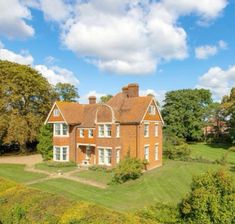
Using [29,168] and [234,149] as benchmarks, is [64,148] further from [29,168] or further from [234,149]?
[234,149]

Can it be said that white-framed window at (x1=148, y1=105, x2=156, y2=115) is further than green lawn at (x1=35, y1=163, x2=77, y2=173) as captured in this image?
Yes

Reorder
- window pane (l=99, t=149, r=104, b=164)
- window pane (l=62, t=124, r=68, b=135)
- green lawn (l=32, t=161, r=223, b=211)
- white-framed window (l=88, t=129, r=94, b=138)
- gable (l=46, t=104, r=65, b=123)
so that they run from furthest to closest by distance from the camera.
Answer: window pane (l=62, t=124, r=68, b=135) < gable (l=46, t=104, r=65, b=123) < white-framed window (l=88, t=129, r=94, b=138) < window pane (l=99, t=149, r=104, b=164) < green lawn (l=32, t=161, r=223, b=211)

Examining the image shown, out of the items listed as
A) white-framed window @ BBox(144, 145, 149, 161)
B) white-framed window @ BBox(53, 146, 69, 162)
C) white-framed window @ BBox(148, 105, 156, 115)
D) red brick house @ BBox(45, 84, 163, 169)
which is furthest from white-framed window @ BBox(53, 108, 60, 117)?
white-framed window @ BBox(144, 145, 149, 161)

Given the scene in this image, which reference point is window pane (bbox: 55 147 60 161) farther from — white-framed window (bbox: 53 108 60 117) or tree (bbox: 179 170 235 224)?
tree (bbox: 179 170 235 224)

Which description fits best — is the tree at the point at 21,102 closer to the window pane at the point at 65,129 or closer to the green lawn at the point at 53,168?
the green lawn at the point at 53,168

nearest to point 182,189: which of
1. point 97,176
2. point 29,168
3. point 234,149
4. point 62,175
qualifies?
point 97,176

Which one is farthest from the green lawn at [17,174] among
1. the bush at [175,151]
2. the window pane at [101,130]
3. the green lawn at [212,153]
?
the green lawn at [212,153]

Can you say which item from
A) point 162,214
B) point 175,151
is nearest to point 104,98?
point 175,151
